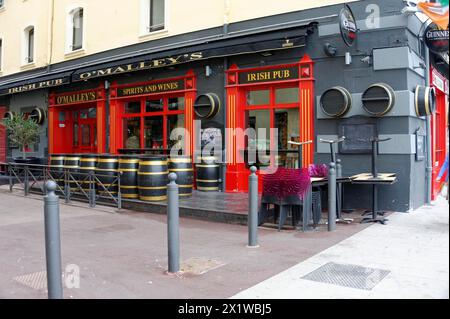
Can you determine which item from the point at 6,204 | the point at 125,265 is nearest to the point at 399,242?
the point at 125,265

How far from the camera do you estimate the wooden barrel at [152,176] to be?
372 inches

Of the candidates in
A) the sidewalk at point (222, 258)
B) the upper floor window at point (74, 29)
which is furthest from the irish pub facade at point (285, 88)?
the sidewalk at point (222, 258)

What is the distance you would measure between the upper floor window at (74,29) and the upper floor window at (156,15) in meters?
3.66

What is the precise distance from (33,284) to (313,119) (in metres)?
6.77

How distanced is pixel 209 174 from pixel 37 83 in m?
8.14

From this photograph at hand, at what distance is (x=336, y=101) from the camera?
9.18m

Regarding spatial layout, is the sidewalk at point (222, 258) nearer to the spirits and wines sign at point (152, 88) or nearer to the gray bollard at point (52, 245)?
the gray bollard at point (52, 245)

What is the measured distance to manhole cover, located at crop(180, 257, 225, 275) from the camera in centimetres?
501

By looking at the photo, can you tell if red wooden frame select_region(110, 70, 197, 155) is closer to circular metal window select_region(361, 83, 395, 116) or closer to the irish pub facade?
the irish pub facade

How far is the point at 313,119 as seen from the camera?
381 inches

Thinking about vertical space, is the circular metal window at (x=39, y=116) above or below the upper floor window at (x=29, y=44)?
below

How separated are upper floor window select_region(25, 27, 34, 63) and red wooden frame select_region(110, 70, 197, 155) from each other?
6.36 m

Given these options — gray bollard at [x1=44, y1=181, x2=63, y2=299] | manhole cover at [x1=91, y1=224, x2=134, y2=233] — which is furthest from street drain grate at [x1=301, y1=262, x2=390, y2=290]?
manhole cover at [x1=91, y1=224, x2=134, y2=233]
